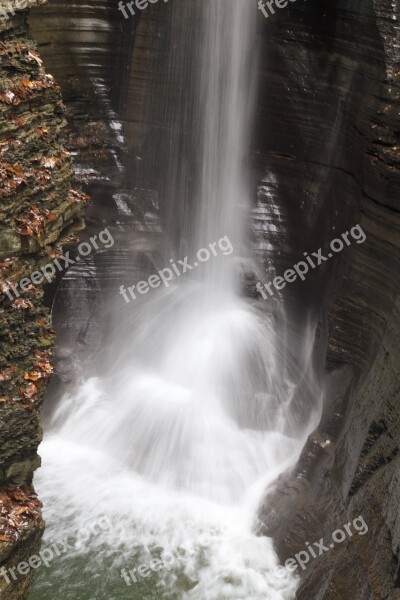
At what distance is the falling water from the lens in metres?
6.97

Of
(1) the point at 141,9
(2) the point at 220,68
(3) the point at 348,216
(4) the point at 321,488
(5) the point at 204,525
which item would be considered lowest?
(5) the point at 204,525

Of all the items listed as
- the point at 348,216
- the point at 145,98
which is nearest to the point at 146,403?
the point at 348,216

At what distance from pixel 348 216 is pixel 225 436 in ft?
10.1

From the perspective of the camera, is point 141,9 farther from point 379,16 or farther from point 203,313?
point 203,313

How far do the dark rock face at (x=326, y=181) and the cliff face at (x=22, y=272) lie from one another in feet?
9.42

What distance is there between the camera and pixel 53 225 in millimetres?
5246

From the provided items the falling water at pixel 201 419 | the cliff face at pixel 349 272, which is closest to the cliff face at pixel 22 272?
the falling water at pixel 201 419

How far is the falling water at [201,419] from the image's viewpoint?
6.97 m

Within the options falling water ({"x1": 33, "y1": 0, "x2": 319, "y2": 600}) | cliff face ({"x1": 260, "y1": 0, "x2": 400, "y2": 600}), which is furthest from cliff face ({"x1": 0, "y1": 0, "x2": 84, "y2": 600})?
cliff face ({"x1": 260, "y1": 0, "x2": 400, "y2": 600})

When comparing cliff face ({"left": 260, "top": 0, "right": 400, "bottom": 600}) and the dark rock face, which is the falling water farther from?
cliff face ({"left": 260, "top": 0, "right": 400, "bottom": 600})

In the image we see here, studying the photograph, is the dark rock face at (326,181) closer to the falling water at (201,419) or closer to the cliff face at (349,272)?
the cliff face at (349,272)

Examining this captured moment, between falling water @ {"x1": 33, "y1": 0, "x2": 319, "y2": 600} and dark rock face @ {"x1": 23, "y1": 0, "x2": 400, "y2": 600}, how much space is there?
349 millimetres

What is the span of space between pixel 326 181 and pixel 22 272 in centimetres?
468

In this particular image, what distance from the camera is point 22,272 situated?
16.1ft
